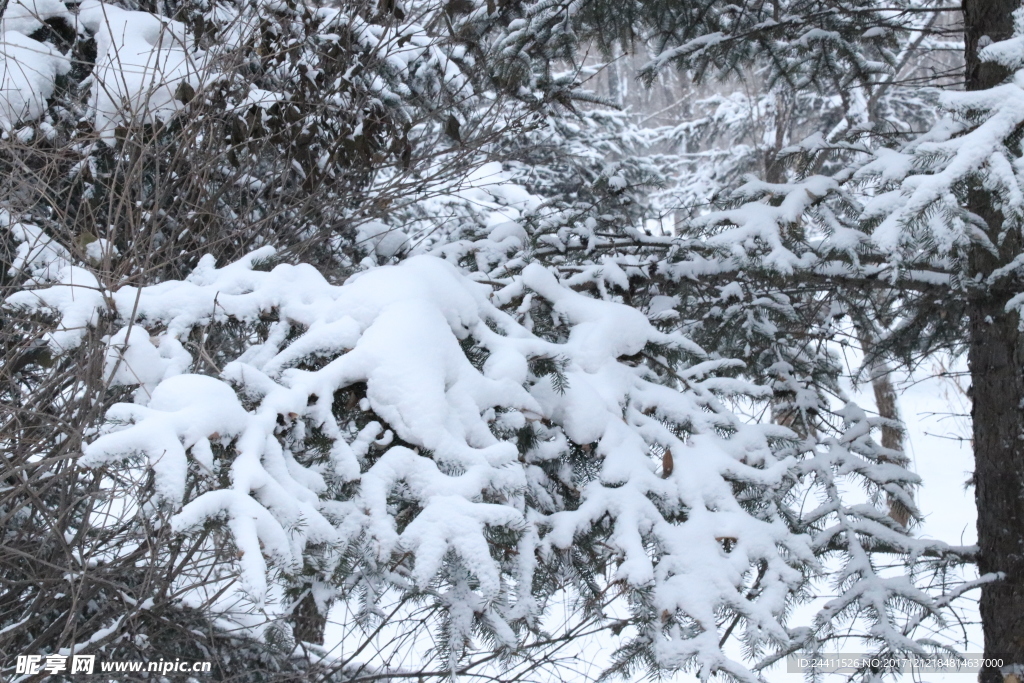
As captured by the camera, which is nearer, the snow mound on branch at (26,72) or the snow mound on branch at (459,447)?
A: the snow mound on branch at (459,447)

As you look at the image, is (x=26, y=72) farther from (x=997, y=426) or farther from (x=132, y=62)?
(x=997, y=426)

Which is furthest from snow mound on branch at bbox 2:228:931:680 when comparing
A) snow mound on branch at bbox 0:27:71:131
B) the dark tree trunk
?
the dark tree trunk

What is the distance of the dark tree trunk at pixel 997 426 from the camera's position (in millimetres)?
3154

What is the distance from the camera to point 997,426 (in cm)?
327

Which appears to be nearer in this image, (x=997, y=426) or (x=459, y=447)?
(x=459, y=447)

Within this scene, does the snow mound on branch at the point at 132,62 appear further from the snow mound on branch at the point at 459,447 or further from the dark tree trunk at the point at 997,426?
the dark tree trunk at the point at 997,426

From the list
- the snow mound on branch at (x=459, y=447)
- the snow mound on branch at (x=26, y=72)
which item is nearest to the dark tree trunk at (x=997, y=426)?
the snow mound on branch at (x=459, y=447)

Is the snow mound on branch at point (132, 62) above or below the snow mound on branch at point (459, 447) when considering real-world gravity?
above

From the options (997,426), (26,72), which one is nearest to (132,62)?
(26,72)

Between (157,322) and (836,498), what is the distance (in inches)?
101

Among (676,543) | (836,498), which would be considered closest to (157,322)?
(676,543)

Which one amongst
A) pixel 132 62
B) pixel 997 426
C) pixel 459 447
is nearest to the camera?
pixel 459 447

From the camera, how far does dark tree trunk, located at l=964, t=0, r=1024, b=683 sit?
3154 millimetres

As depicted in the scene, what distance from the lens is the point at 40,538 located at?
2.57 m
